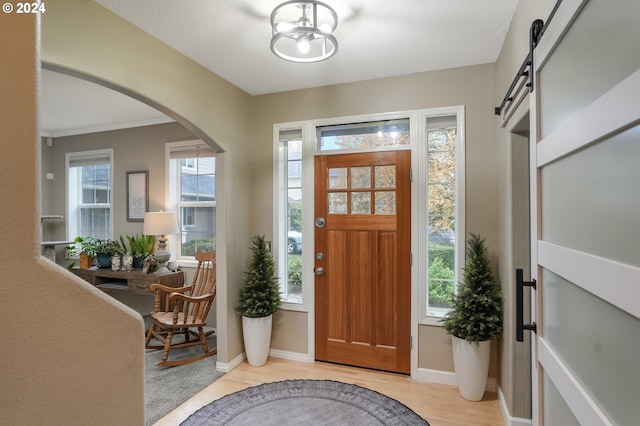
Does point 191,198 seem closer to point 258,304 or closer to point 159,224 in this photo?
point 159,224

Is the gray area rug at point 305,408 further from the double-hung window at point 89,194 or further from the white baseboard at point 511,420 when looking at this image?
the double-hung window at point 89,194

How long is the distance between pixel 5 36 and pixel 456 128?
303 cm

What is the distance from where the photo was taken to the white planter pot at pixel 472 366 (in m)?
2.60

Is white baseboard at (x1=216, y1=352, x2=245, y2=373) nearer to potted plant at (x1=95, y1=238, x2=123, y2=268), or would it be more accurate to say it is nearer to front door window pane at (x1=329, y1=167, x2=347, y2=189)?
front door window pane at (x1=329, y1=167, x2=347, y2=189)

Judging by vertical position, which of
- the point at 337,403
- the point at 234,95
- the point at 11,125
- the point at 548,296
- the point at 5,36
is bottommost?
the point at 337,403

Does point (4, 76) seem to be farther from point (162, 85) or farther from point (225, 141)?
point (225, 141)

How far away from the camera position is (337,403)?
2609 mm

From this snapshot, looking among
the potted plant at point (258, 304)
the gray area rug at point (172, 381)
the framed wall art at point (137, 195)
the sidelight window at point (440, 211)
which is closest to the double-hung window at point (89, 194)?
the framed wall art at point (137, 195)

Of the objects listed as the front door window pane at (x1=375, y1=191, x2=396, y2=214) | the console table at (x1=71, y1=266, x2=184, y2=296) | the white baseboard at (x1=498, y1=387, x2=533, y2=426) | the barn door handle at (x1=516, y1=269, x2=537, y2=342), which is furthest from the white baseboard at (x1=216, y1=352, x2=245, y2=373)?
the barn door handle at (x1=516, y1=269, x2=537, y2=342)

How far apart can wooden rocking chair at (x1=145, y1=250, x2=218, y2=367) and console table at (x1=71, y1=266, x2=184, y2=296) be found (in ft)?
0.93

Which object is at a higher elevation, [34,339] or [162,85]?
[162,85]

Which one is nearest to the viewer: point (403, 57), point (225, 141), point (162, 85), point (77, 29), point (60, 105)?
point (77, 29)

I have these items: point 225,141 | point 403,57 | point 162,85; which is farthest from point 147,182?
point 403,57

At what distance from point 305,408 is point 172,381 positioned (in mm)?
1251
